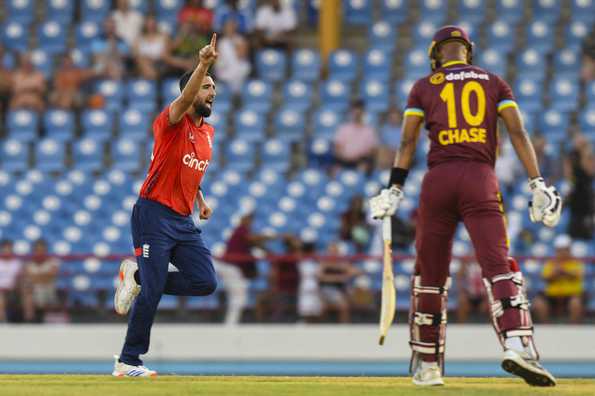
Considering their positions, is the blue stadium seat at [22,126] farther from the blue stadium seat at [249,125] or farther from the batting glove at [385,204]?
the batting glove at [385,204]

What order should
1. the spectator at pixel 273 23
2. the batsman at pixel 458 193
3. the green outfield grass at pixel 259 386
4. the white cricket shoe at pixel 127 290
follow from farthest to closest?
the spectator at pixel 273 23 → the white cricket shoe at pixel 127 290 → the batsman at pixel 458 193 → the green outfield grass at pixel 259 386

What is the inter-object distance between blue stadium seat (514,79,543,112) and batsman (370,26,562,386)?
34.0ft

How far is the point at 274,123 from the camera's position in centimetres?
1880

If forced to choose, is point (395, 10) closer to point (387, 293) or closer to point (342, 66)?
point (342, 66)

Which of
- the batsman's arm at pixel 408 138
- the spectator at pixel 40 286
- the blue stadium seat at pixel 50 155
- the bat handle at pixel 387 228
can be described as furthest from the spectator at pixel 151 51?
the batsman's arm at pixel 408 138

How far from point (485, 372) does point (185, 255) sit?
6157 millimetres

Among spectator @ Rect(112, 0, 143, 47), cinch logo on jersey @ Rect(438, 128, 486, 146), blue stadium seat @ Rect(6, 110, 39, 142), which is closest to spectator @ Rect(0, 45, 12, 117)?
blue stadium seat @ Rect(6, 110, 39, 142)

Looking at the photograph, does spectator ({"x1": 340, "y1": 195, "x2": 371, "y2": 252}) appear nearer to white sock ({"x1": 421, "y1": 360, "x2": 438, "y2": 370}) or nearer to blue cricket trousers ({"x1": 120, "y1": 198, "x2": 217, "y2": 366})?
blue cricket trousers ({"x1": 120, "y1": 198, "x2": 217, "y2": 366})

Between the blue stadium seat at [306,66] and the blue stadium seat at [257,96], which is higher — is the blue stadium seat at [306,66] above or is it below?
above

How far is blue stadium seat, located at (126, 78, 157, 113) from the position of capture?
746 inches

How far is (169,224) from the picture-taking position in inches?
350

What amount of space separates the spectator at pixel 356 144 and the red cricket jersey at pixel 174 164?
29.2 feet

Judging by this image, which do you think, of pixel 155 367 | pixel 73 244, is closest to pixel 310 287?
pixel 155 367

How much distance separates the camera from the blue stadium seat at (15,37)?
20.3 meters
